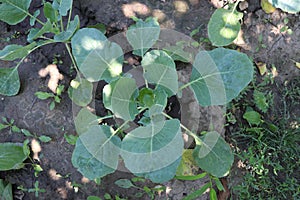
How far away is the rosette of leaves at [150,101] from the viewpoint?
161 cm

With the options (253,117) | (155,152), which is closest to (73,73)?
(155,152)

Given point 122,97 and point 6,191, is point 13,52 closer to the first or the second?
point 122,97

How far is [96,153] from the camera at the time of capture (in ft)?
5.63

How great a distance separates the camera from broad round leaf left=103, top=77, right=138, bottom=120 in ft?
5.35

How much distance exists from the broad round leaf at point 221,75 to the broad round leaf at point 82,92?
0.57 meters

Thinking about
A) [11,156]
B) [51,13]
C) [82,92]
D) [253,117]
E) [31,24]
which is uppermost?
[51,13]

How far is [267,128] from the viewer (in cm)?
205

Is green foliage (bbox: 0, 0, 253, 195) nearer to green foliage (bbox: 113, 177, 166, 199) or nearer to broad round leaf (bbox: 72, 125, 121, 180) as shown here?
broad round leaf (bbox: 72, 125, 121, 180)

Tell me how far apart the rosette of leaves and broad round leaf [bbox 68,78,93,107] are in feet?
0.64

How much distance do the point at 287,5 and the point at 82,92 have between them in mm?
1124

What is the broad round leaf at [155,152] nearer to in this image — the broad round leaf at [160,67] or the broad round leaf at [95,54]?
the broad round leaf at [160,67]

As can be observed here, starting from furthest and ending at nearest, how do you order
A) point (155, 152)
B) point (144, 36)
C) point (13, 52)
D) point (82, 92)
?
point (82, 92) < point (144, 36) < point (13, 52) < point (155, 152)

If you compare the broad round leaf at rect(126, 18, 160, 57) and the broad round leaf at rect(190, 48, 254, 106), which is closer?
the broad round leaf at rect(190, 48, 254, 106)

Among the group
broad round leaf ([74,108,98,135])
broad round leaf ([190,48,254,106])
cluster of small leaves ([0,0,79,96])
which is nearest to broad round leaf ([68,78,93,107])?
broad round leaf ([74,108,98,135])
